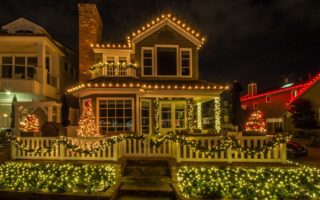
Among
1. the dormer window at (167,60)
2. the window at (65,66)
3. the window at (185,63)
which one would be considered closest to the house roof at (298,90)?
the window at (185,63)

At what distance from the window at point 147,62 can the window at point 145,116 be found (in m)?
1.85

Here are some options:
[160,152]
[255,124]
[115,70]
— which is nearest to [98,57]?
[115,70]

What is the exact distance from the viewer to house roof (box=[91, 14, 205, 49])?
58.1 ft

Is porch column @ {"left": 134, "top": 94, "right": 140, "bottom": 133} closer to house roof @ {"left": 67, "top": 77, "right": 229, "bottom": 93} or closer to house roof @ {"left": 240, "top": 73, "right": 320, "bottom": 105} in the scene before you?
house roof @ {"left": 67, "top": 77, "right": 229, "bottom": 93}

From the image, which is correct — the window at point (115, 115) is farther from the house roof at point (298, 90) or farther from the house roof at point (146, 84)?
the house roof at point (298, 90)

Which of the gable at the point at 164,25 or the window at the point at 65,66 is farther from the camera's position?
the window at the point at 65,66

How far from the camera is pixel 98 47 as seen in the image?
1814 cm

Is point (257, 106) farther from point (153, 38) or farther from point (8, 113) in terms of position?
point (8, 113)

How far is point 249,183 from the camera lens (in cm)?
958

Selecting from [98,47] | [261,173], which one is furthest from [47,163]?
[98,47]

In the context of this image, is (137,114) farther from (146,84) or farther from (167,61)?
(167,61)

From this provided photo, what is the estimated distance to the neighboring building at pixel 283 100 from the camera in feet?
92.3

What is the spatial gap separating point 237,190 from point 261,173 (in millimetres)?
1033

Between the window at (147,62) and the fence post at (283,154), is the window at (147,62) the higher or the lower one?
the higher one
